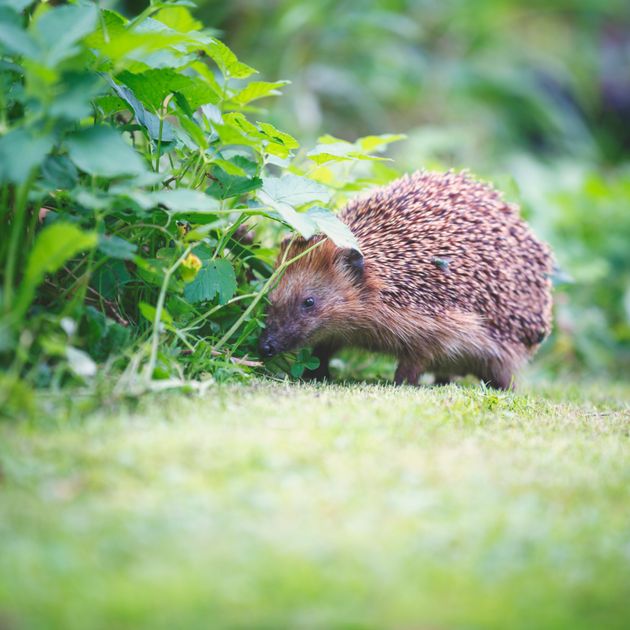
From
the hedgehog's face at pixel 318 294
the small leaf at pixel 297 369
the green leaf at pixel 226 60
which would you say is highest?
the green leaf at pixel 226 60

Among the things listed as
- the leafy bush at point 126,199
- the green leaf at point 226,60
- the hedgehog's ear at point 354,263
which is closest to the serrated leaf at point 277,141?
the leafy bush at point 126,199

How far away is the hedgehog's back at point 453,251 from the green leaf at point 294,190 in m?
1.15

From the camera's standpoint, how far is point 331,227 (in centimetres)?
411

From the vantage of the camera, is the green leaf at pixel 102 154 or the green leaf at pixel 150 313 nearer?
the green leaf at pixel 102 154

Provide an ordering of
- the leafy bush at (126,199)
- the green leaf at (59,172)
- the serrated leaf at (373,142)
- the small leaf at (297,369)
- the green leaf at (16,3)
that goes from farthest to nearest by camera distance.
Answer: the small leaf at (297,369) < the serrated leaf at (373,142) < the green leaf at (59,172) < the green leaf at (16,3) < the leafy bush at (126,199)

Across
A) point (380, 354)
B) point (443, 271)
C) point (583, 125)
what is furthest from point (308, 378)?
point (583, 125)

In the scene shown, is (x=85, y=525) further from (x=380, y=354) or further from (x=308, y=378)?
(x=380, y=354)

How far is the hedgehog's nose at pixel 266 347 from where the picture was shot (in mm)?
4699

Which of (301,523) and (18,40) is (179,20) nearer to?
(18,40)

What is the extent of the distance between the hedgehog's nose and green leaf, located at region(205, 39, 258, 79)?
1560 millimetres

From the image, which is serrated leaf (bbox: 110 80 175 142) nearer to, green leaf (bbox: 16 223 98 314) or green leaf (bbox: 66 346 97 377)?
green leaf (bbox: 16 223 98 314)

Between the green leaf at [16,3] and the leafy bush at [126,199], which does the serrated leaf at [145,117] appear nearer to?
the leafy bush at [126,199]

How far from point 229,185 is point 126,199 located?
2.66 feet

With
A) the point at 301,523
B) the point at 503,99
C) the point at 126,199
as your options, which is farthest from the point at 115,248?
the point at 503,99
